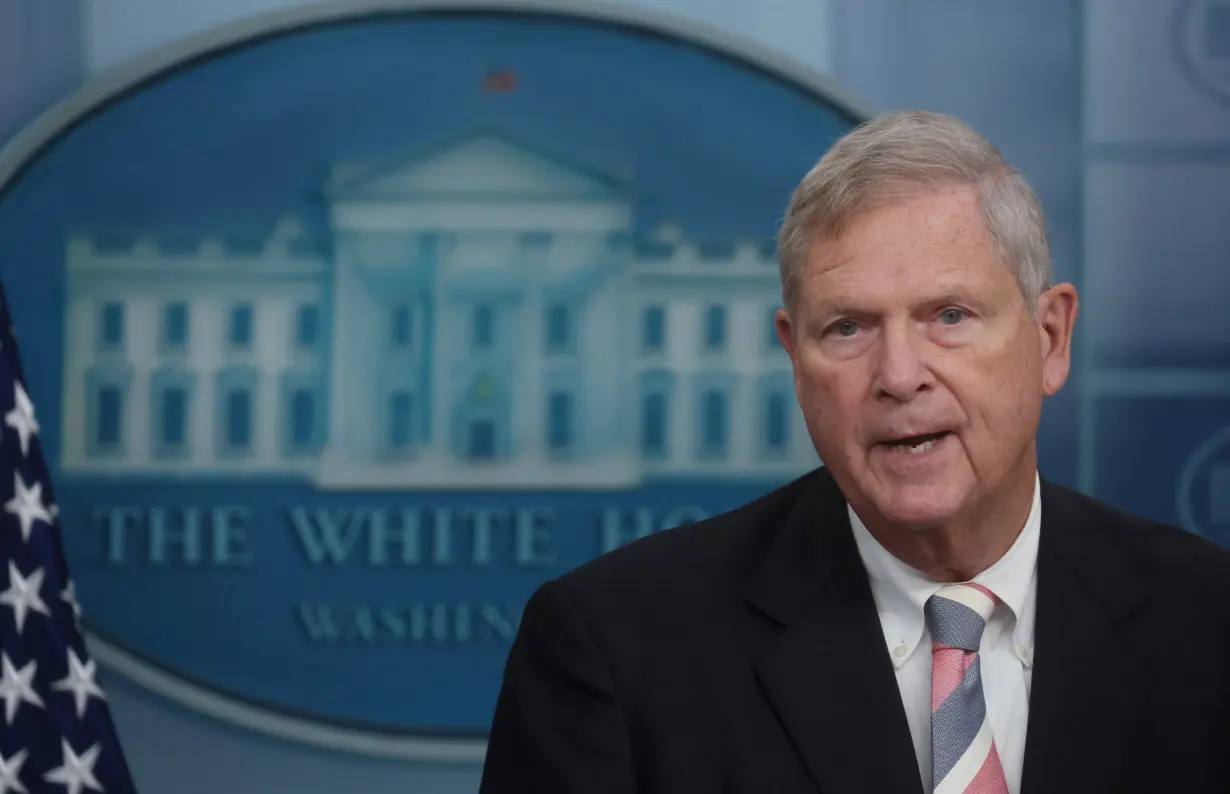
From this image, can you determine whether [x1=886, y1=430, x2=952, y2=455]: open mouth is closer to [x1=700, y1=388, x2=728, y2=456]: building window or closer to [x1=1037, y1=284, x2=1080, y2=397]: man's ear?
[x1=1037, y1=284, x2=1080, y2=397]: man's ear

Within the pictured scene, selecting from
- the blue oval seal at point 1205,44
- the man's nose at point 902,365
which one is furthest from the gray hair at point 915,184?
the blue oval seal at point 1205,44

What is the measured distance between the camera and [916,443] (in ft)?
4.17

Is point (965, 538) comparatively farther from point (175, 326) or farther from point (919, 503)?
point (175, 326)

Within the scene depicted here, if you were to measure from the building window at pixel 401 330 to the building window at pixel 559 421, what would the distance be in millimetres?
251

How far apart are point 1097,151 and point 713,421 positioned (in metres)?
0.79

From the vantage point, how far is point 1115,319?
90.5 inches

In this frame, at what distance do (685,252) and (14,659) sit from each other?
1.21m

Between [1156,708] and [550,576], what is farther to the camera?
[550,576]

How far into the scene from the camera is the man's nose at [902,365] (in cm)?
124

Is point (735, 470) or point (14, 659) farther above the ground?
point (735, 470)

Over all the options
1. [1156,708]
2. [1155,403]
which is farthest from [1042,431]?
[1156,708]

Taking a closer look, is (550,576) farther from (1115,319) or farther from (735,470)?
(1115,319)

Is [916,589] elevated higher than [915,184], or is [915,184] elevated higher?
[915,184]

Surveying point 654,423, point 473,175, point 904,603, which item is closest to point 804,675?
point 904,603
